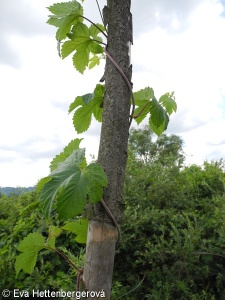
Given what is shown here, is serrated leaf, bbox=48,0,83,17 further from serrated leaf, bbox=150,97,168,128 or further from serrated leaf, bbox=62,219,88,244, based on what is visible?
serrated leaf, bbox=62,219,88,244

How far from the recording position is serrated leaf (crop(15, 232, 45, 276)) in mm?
1284

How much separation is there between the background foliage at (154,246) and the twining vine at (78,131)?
1054 mm

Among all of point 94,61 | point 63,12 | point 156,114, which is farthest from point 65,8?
point 156,114

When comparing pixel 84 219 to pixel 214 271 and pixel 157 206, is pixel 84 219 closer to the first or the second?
pixel 214 271

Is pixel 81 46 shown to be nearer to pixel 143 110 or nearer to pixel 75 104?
pixel 75 104

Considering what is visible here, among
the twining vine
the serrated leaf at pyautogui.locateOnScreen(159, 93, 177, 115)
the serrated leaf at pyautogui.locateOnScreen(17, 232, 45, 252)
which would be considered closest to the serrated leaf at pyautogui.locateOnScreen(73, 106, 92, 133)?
the twining vine

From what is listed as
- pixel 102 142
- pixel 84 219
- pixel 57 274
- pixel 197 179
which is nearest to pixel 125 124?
pixel 102 142

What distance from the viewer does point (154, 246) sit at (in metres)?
3.10

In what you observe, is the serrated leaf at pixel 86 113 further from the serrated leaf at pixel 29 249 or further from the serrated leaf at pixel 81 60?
the serrated leaf at pixel 29 249

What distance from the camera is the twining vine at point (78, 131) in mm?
992

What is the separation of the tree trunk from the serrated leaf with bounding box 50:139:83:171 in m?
0.12

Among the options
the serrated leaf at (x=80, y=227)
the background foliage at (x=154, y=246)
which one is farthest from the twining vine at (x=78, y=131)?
the background foliage at (x=154, y=246)

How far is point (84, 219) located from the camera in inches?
49.5

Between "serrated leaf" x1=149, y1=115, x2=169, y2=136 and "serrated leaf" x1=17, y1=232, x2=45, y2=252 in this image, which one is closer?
"serrated leaf" x1=17, y1=232, x2=45, y2=252
